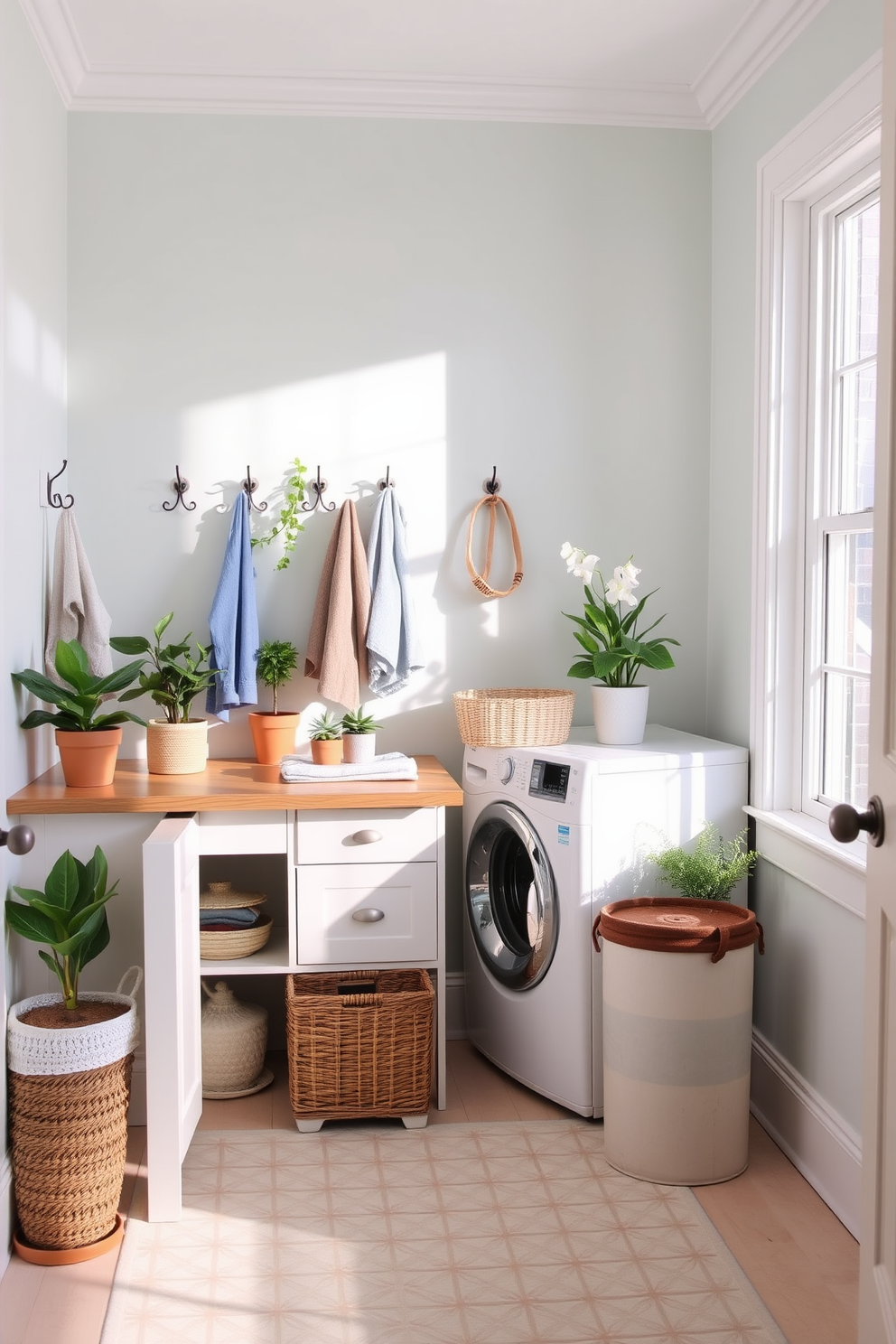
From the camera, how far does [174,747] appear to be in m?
2.88

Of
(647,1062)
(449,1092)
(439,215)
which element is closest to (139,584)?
(439,215)

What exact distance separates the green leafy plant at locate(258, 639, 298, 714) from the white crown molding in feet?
6.05

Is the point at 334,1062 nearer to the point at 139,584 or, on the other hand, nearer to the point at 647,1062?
the point at 647,1062

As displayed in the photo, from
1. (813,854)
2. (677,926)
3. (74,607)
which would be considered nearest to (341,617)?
(74,607)

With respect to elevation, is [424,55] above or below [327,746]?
above

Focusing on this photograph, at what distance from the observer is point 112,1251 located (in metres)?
2.22

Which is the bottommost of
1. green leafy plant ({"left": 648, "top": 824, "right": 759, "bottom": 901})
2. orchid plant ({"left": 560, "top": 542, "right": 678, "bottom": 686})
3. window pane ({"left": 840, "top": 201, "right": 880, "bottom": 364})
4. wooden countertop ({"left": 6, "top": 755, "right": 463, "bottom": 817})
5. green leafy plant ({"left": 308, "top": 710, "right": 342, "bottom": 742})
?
green leafy plant ({"left": 648, "top": 824, "right": 759, "bottom": 901})

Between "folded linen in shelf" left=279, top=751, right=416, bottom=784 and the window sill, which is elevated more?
"folded linen in shelf" left=279, top=751, right=416, bottom=784

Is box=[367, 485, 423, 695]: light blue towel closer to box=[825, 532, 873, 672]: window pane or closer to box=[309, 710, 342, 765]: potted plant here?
box=[309, 710, 342, 765]: potted plant

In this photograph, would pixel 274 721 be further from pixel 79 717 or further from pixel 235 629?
pixel 79 717

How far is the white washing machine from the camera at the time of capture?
2686 millimetres

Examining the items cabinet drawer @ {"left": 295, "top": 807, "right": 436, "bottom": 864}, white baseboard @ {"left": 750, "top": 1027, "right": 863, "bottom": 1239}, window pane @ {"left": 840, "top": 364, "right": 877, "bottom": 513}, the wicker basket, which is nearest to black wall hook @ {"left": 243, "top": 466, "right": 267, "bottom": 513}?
the wicker basket

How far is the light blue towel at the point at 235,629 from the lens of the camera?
3.03 m

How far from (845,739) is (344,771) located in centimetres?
116
